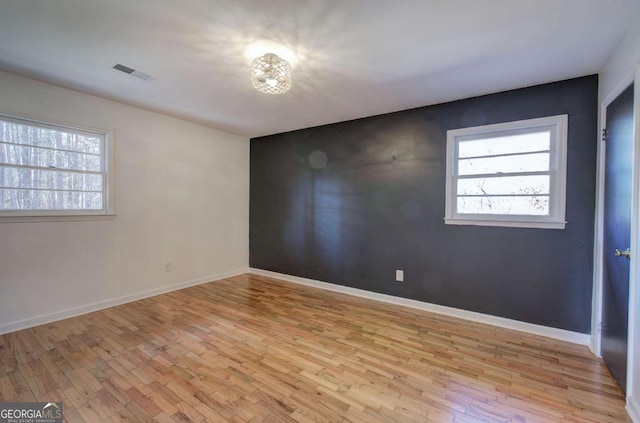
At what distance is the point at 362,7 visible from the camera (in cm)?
166

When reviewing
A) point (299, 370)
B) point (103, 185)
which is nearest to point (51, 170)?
point (103, 185)

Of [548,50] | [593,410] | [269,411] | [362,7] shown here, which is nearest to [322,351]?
[269,411]

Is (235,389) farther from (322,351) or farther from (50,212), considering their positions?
(50,212)

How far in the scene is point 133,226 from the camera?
11.5 feet

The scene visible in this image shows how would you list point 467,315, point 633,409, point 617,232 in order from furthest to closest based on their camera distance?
point 467,315 < point 617,232 < point 633,409

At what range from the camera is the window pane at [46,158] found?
2.63m

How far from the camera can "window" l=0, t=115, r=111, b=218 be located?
103 inches

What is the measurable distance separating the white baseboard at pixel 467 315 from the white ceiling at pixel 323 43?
2375 millimetres

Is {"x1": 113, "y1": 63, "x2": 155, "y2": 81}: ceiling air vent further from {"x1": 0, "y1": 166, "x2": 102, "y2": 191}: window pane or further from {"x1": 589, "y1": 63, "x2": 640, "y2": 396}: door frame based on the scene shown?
{"x1": 589, "y1": 63, "x2": 640, "y2": 396}: door frame

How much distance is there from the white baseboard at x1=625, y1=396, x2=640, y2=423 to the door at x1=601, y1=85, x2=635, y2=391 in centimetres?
A: 21

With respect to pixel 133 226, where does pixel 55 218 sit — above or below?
above

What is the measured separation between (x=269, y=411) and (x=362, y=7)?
8.31ft

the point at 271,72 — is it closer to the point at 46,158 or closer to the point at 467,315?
the point at 46,158

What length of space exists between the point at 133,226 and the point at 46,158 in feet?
3.60
